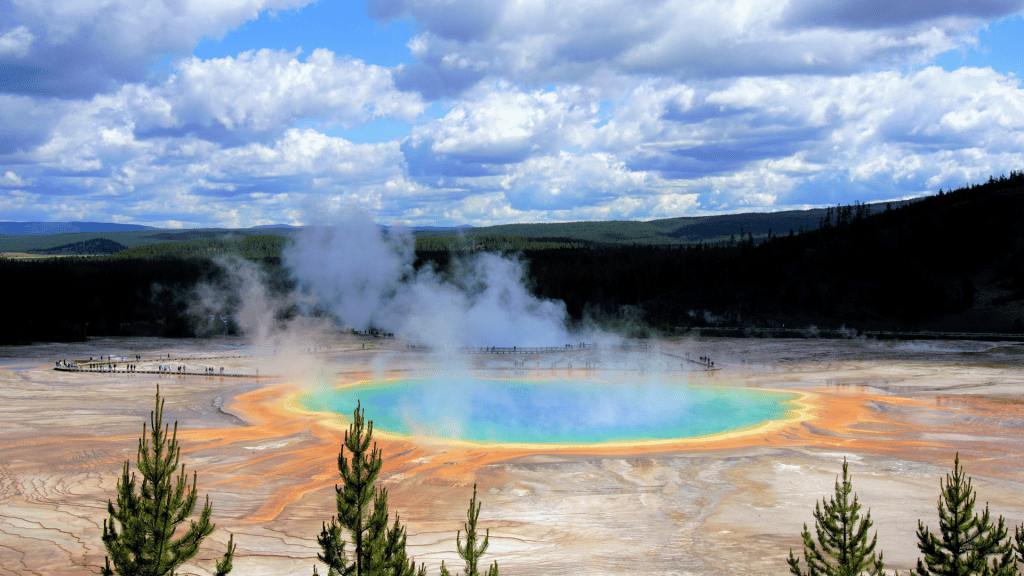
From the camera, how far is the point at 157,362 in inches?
1967

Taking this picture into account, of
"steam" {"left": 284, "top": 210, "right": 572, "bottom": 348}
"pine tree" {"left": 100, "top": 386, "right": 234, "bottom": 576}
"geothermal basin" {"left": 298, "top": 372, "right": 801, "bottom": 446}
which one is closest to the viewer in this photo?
"pine tree" {"left": 100, "top": 386, "right": 234, "bottom": 576}

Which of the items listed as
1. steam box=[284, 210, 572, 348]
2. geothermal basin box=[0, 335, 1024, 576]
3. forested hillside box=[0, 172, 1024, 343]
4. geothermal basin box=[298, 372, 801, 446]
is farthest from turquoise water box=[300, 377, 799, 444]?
forested hillside box=[0, 172, 1024, 343]

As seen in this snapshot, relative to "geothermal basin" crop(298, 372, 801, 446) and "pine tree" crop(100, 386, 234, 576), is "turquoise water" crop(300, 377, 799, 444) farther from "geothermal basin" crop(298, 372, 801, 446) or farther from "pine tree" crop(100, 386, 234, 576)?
"pine tree" crop(100, 386, 234, 576)

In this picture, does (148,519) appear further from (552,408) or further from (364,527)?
(552,408)

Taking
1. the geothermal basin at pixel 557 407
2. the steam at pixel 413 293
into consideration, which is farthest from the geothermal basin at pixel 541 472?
the steam at pixel 413 293

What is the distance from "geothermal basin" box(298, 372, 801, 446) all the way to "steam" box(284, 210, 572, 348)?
15.9m

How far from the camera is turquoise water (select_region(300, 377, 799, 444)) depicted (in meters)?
28.3

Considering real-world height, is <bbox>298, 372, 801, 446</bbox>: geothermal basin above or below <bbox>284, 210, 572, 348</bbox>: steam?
below

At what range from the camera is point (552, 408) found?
34.0m

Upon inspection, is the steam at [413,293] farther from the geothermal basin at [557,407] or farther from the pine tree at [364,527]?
the pine tree at [364,527]

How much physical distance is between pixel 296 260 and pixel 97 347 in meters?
20.1

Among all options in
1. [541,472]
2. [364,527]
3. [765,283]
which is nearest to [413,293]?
[765,283]

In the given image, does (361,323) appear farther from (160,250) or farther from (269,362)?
(160,250)

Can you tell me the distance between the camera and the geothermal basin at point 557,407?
2814 centimetres
